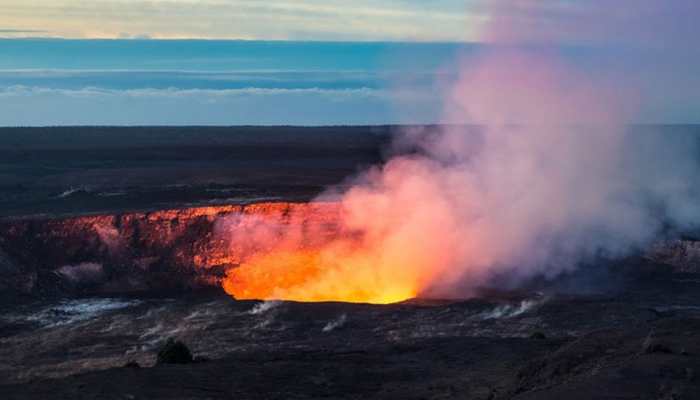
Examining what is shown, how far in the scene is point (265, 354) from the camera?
22891mm

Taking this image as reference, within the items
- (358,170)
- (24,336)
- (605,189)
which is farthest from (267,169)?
(24,336)

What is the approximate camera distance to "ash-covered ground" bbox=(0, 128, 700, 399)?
Result: 18531mm

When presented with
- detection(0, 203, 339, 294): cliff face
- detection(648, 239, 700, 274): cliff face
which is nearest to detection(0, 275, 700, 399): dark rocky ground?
detection(648, 239, 700, 274): cliff face

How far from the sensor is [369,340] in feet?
79.9

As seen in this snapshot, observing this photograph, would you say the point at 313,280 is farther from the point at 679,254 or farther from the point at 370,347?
the point at 679,254

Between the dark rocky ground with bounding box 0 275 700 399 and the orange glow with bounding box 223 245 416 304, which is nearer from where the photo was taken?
the dark rocky ground with bounding box 0 275 700 399

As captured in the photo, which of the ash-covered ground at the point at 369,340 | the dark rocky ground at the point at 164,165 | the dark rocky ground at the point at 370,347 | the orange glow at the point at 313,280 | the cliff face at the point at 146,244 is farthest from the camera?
the dark rocky ground at the point at 164,165

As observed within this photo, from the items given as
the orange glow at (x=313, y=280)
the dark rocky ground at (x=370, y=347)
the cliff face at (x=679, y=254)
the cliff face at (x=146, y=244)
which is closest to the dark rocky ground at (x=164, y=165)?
the cliff face at (x=146, y=244)

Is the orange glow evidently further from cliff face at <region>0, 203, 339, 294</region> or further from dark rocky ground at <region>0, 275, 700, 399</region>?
dark rocky ground at <region>0, 275, 700, 399</region>

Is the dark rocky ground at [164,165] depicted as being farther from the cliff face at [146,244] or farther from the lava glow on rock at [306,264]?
the lava glow on rock at [306,264]

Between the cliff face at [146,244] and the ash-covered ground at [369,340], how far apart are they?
7.4 inches

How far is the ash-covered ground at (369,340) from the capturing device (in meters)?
18.5

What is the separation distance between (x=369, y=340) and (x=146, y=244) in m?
13.3

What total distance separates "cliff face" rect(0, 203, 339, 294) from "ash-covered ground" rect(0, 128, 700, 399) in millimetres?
189
